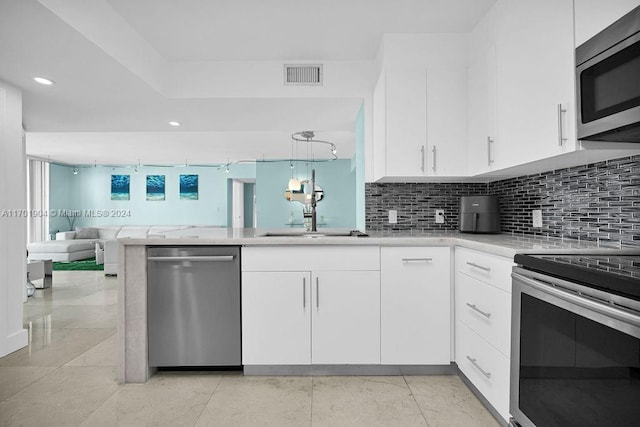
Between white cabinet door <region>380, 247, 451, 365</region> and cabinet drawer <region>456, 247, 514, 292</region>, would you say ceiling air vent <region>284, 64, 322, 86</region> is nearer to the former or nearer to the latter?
white cabinet door <region>380, 247, 451, 365</region>

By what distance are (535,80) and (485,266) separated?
950 millimetres

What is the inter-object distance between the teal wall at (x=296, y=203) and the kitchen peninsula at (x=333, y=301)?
7.02 metres

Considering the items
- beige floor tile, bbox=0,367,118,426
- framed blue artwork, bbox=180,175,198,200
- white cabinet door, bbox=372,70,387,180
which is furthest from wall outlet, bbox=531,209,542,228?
framed blue artwork, bbox=180,175,198,200

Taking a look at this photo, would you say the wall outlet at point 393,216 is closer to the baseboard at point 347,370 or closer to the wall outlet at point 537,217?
the wall outlet at point 537,217

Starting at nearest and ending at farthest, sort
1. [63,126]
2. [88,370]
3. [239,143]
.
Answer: [88,370] → [63,126] → [239,143]

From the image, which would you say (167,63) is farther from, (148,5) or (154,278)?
(154,278)

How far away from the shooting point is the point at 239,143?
7066mm

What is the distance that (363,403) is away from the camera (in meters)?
2.00

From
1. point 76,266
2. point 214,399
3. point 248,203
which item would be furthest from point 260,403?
point 248,203

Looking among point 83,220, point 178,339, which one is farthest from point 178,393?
point 83,220

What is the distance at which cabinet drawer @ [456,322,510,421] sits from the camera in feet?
5.53

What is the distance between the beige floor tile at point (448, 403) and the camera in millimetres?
1826

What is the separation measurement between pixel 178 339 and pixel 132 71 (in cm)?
192

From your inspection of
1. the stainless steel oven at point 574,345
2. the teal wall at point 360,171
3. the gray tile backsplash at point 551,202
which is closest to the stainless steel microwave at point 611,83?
the gray tile backsplash at point 551,202
